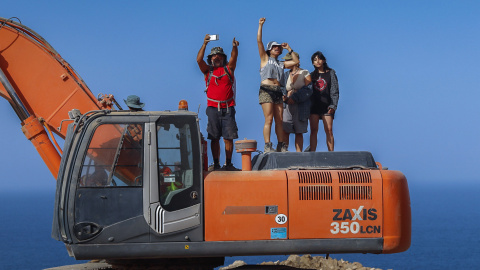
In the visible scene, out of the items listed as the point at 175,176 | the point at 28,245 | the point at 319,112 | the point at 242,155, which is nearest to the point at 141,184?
the point at 175,176

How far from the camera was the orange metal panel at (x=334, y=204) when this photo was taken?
10648mm

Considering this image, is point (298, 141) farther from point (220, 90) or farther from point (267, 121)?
point (220, 90)

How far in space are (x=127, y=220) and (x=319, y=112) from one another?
4597 mm

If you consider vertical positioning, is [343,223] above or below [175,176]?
below

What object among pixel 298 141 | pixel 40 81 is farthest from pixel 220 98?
pixel 40 81

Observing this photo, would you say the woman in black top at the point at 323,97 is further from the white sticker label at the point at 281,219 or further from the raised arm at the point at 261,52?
the white sticker label at the point at 281,219

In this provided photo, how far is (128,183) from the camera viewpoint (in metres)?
10.3

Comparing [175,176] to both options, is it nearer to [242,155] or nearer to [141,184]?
[141,184]

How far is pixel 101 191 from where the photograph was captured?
1027 centimetres

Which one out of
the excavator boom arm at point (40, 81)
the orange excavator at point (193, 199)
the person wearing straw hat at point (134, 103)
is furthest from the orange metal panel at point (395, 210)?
the excavator boom arm at point (40, 81)

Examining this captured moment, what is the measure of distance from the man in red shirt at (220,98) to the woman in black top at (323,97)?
192 cm

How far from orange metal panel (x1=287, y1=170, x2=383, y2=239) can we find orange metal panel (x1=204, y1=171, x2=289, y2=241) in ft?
0.61

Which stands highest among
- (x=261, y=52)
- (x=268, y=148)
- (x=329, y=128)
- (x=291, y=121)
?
(x=261, y=52)

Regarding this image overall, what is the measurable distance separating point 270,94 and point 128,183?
3361 mm
